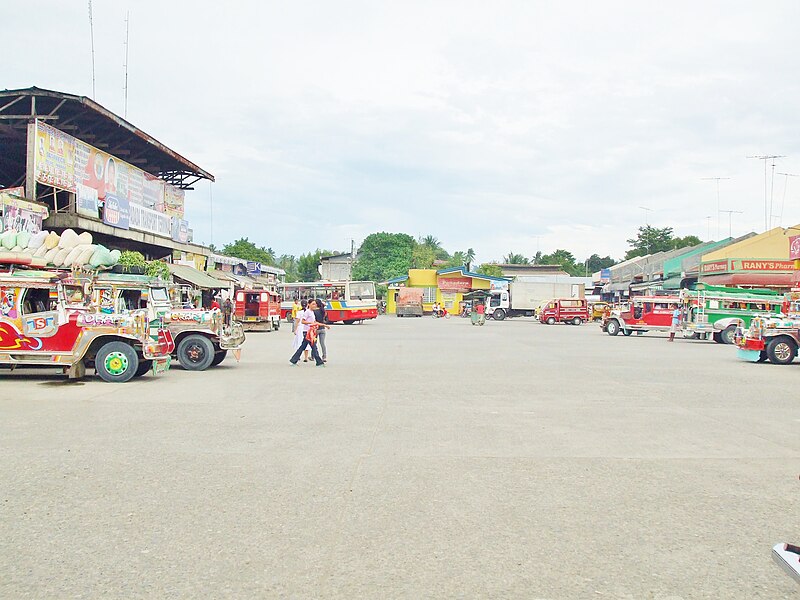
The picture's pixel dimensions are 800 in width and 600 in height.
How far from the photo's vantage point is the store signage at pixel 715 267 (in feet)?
146

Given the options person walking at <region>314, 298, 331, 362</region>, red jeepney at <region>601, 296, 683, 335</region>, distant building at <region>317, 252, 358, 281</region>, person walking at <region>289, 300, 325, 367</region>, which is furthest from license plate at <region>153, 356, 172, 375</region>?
distant building at <region>317, 252, 358, 281</region>

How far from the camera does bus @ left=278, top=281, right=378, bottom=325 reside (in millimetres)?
42812

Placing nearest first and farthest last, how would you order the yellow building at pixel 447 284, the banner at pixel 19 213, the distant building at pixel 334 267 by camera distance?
the banner at pixel 19 213
the yellow building at pixel 447 284
the distant building at pixel 334 267

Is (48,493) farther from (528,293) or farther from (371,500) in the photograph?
(528,293)

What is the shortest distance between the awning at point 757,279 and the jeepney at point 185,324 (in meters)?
33.9

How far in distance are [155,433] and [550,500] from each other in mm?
4873

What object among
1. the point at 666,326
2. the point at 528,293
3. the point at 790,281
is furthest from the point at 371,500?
the point at 528,293

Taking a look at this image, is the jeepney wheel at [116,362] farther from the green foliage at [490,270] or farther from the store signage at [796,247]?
the green foliage at [490,270]

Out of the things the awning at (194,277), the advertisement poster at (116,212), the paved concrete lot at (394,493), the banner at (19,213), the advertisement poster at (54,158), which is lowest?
the paved concrete lot at (394,493)

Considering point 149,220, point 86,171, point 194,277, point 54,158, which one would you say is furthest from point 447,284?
point 54,158

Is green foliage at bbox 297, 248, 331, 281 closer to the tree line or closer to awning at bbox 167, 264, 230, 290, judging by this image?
the tree line

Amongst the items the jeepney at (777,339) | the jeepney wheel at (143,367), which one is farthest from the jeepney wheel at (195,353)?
the jeepney at (777,339)

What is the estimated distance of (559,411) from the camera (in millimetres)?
10609

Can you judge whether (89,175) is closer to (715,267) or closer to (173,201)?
(173,201)
